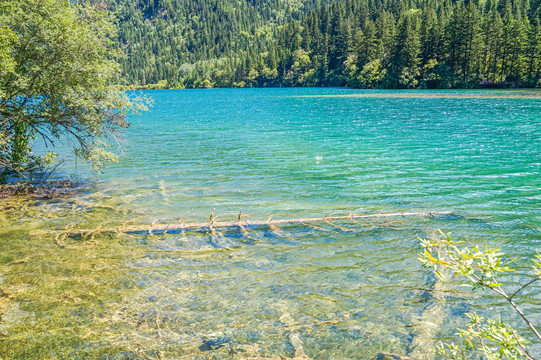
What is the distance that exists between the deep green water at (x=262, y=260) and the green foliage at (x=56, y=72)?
382cm

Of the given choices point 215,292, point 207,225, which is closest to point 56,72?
point 207,225

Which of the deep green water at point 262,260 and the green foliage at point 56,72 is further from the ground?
the green foliage at point 56,72

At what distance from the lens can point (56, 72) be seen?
15414 mm

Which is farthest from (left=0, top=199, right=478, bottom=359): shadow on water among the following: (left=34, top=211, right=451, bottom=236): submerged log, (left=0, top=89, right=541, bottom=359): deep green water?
(left=34, top=211, right=451, bottom=236): submerged log

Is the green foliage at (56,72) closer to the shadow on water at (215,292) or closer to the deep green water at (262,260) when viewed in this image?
the deep green water at (262,260)

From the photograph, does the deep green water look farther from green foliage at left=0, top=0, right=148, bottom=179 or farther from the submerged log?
green foliage at left=0, top=0, right=148, bottom=179

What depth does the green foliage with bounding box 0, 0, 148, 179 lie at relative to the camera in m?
14.6

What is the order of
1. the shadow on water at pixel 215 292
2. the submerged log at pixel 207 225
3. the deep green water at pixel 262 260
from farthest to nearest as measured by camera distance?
the submerged log at pixel 207 225, the deep green water at pixel 262 260, the shadow on water at pixel 215 292

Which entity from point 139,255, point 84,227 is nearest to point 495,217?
point 139,255

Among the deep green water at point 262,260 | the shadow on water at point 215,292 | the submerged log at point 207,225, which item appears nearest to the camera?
the shadow on water at point 215,292

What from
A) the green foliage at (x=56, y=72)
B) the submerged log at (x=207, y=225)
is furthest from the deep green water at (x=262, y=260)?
the green foliage at (x=56, y=72)

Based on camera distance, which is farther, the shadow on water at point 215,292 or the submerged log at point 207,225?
the submerged log at point 207,225

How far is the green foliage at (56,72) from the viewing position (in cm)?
1460

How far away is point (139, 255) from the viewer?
1064 cm
